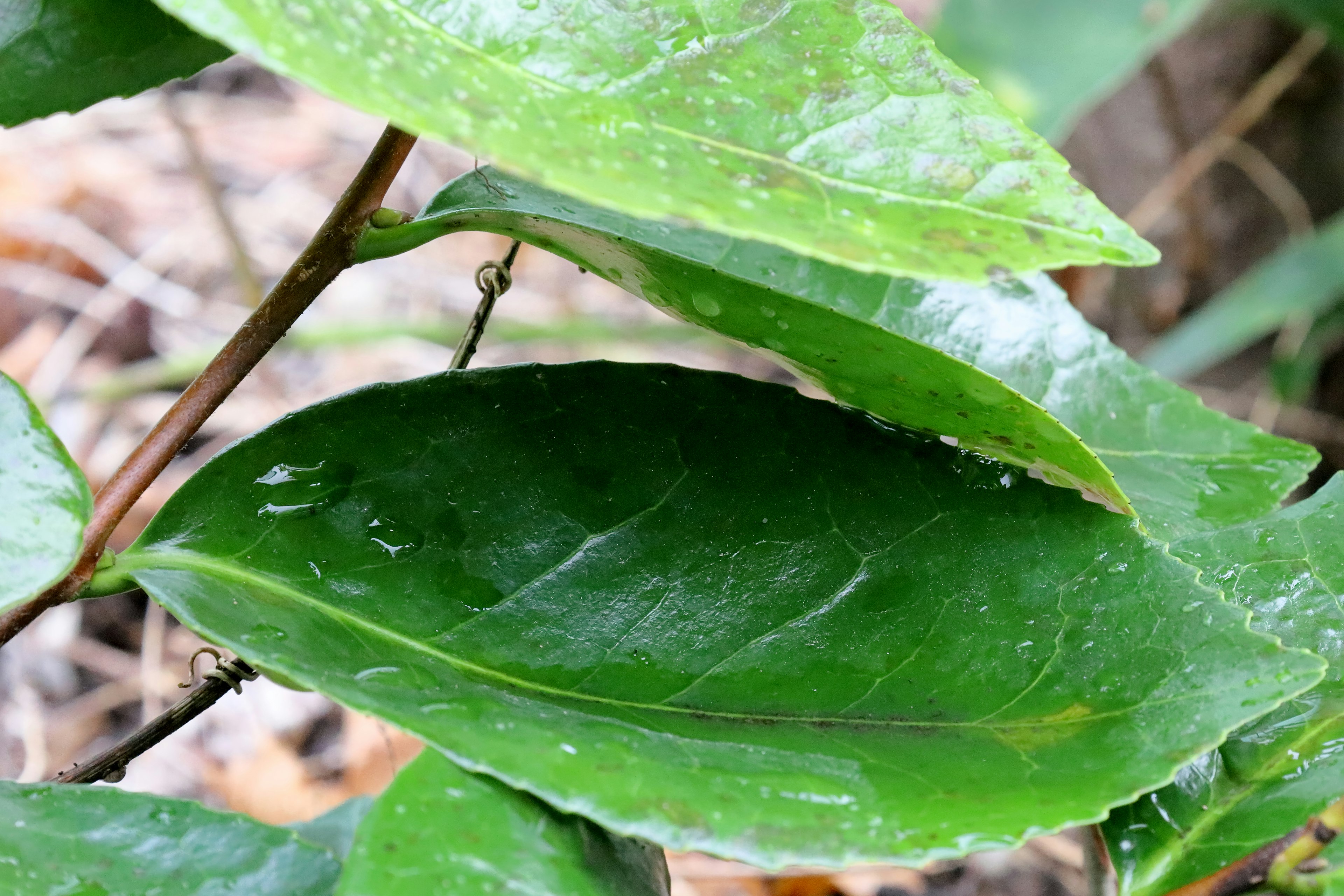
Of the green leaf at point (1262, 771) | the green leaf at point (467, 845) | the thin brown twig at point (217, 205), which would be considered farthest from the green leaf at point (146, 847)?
the thin brown twig at point (217, 205)

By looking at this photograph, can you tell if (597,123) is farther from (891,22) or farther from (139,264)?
(139,264)

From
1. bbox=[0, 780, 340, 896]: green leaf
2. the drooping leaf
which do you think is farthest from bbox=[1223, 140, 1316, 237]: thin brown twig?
bbox=[0, 780, 340, 896]: green leaf

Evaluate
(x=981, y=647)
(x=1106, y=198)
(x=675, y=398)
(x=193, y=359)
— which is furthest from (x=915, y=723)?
(x=1106, y=198)

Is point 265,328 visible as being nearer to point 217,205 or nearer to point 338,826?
point 338,826

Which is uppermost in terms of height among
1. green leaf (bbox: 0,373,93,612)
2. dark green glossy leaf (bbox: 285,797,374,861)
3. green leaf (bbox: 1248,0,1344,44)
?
green leaf (bbox: 1248,0,1344,44)

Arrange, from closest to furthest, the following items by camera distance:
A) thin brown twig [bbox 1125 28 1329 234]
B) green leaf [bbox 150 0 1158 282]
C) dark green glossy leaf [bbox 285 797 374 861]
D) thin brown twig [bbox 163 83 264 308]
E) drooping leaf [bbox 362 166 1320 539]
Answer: green leaf [bbox 150 0 1158 282]
drooping leaf [bbox 362 166 1320 539]
dark green glossy leaf [bbox 285 797 374 861]
thin brown twig [bbox 163 83 264 308]
thin brown twig [bbox 1125 28 1329 234]

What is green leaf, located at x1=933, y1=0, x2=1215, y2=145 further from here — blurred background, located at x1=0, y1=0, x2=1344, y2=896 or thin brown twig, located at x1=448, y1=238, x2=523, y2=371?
thin brown twig, located at x1=448, y1=238, x2=523, y2=371

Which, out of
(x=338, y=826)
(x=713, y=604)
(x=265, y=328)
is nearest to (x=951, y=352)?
(x=713, y=604)
